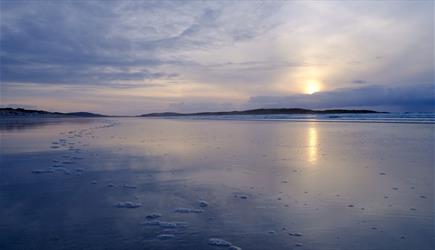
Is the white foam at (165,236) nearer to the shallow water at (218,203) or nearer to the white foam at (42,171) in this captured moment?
the shallow water at (218,203)

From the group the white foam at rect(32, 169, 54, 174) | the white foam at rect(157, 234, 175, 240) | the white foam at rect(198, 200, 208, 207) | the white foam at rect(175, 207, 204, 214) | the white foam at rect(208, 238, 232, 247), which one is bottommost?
the white foam at rect(208, 238, 232, 247)

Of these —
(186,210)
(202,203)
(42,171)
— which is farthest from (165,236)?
(42,171)

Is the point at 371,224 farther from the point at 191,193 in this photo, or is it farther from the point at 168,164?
the point at 168,164

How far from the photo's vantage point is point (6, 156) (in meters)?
10.1

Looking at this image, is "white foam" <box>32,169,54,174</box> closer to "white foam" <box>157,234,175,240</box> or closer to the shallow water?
the shallow water

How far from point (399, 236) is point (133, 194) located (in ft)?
12.6

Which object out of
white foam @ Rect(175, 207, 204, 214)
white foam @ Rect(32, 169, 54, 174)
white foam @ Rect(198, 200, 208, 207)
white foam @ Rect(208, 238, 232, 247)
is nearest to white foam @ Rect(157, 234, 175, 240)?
white foam @ Rect(208, 238, 232, 247)

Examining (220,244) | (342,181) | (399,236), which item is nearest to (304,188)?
(342,181)

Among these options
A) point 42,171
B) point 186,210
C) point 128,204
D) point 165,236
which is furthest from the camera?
point 42,171

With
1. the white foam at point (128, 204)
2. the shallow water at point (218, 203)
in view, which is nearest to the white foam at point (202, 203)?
the shallow water at point (218, 203)

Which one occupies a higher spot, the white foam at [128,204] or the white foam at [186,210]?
the white foam at [128,204]

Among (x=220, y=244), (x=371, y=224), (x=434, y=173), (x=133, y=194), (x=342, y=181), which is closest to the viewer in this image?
(x=220, y=244)

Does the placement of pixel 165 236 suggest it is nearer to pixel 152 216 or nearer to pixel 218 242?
pixel 218 242

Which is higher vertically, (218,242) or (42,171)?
(42,171)
